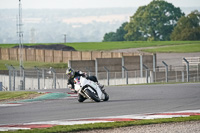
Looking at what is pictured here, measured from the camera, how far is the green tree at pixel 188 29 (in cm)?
11581

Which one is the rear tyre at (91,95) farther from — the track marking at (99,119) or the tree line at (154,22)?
the tree line at (154,22)

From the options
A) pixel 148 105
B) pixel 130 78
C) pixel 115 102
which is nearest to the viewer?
pixel 148 105

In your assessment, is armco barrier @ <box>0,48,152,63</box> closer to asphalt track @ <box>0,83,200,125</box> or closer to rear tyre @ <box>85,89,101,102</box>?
rear tyre @ <box>85,89,101,102</box>

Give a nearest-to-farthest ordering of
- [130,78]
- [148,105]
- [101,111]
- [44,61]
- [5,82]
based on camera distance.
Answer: [101,111]
[148,105]
[130,78]
[5,82]
[44,61]

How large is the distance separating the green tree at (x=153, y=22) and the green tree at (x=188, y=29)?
11.7 m

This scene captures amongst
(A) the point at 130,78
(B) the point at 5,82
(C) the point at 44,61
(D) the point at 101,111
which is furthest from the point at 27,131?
(C) the point at 44,61

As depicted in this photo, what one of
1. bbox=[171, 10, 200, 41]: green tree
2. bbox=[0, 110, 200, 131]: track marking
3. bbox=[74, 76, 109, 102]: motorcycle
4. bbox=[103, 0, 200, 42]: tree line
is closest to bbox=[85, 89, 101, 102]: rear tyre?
bbox=[74, 76, 109, 102]: motorcycle

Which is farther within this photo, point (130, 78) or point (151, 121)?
point (130, 78)

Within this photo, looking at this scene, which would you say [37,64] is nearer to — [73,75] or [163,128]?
[73,75]

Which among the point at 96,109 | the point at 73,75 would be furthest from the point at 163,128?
the point at 73,75

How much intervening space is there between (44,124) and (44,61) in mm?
54036

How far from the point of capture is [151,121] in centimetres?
1367

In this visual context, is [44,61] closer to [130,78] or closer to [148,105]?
[130,78]

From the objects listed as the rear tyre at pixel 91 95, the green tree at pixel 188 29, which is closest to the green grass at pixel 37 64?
the rear tyre at pixel 91 95
